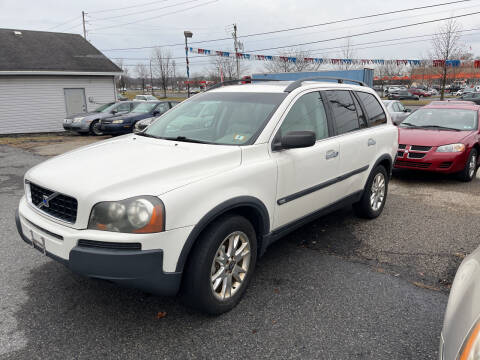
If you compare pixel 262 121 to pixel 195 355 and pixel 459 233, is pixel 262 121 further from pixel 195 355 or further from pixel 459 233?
pixel 459 233

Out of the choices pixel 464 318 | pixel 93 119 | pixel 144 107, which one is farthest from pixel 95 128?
pixel 464 318

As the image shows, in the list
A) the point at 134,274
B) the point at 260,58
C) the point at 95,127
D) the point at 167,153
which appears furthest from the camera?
the point at 260,58

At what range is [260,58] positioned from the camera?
2630 centimetres

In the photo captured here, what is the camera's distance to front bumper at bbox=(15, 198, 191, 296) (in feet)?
7.79

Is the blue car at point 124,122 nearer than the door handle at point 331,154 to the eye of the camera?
No

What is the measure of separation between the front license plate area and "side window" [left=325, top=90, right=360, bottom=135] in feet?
10.0

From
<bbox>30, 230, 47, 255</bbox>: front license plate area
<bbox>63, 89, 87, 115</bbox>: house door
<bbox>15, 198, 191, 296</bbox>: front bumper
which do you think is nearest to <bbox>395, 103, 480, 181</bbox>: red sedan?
<bbox>15, 198, 191, 296</bbox>: front bumper

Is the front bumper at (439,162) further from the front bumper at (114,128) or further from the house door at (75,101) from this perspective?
the house door at (75,101)

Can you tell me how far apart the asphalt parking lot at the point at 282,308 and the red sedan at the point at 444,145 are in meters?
2.69

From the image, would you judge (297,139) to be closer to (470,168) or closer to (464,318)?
(464,318)

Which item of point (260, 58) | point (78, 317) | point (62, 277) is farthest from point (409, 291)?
point (260, 58)

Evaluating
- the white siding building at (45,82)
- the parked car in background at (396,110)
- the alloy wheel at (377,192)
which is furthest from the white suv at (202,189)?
the white siding building at (45,82)

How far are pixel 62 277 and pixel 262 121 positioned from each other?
2.38 meters

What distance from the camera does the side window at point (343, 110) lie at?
165 inches
